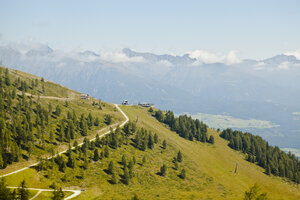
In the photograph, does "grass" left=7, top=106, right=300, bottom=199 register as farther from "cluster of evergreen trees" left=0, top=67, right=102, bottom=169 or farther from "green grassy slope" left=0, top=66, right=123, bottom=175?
"cluster of evergreen trees" left=0, top=67, right=102, bottom=169

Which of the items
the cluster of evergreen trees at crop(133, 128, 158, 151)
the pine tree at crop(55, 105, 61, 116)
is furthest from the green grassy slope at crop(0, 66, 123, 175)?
the cluster of evergreen trees at crop(133, 128, 158, 151)

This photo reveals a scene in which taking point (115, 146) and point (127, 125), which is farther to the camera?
→ point (127, 125)

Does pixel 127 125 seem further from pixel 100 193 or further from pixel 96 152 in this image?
pixel 100 193

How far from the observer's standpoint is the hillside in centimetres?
10131

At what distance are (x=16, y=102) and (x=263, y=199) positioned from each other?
13896 cm

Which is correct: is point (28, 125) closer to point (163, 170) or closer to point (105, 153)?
point (105, 153)

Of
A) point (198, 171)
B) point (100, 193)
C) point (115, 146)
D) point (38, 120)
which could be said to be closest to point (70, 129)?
point (38, 120)

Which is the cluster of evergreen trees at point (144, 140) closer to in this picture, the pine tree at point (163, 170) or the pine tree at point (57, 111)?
the pine tree at point (163, 170)

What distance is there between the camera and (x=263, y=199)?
87.2m

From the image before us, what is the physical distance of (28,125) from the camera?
118m

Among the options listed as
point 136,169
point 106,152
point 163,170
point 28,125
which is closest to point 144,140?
point 163,170

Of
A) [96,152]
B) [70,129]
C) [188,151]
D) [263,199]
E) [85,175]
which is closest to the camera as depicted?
[263,199]

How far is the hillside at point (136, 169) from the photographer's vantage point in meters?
101

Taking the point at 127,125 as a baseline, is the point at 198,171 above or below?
below
